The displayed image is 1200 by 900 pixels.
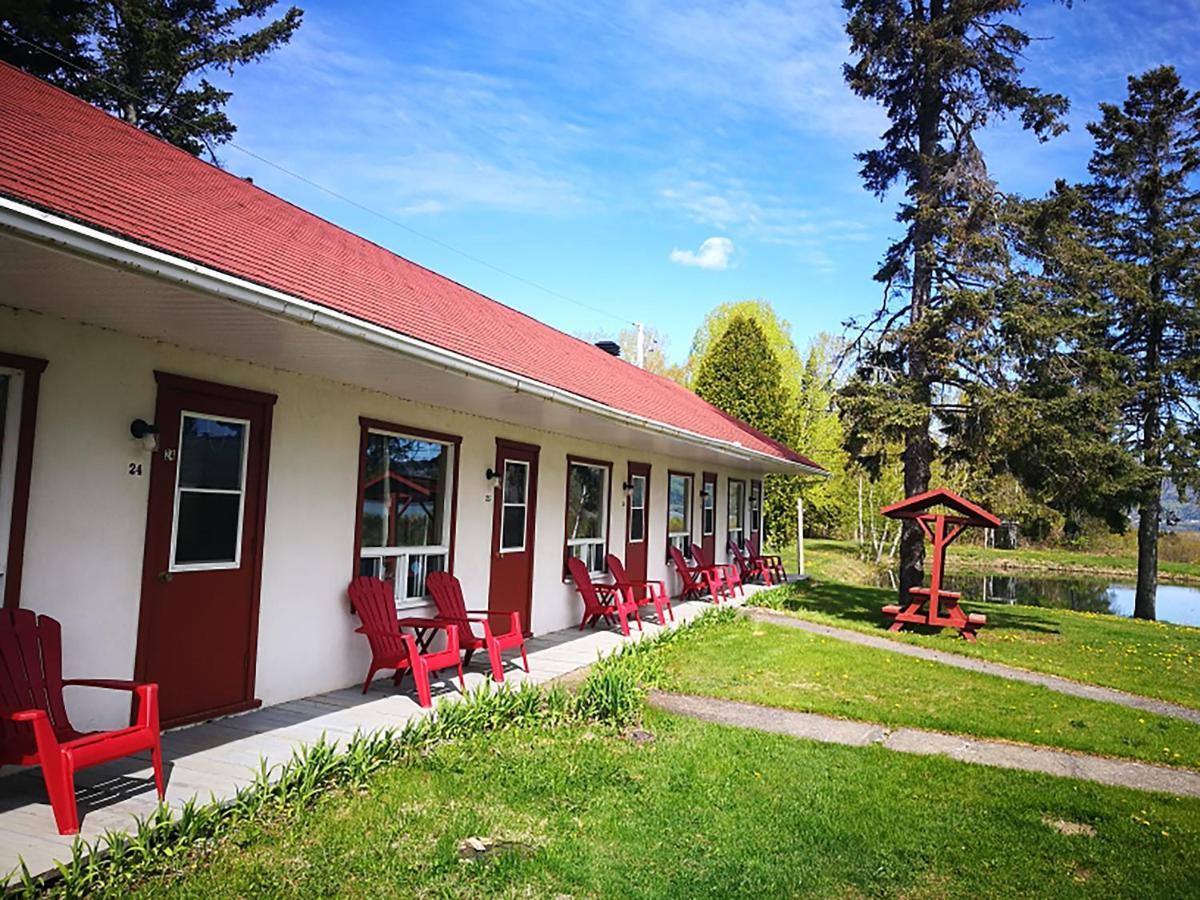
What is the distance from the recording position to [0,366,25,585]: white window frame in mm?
4504

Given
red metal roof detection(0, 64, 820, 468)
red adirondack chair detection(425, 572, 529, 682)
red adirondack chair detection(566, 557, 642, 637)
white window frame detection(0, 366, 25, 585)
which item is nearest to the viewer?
red metal roof detection(0, 64, 820, 468)

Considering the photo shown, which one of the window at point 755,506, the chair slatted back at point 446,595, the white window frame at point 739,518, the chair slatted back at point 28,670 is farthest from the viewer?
the window at point 755,506

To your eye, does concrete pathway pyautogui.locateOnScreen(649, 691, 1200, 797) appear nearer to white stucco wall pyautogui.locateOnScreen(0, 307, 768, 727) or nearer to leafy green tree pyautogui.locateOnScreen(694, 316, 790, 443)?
white stucco wall pyautogui.locateOnScreen(0, 307, 768, 727)

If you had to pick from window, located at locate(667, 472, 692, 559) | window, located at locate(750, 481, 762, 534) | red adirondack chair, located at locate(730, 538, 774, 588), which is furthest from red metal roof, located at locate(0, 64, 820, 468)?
window, located at locate(750, 481, 762, 534)

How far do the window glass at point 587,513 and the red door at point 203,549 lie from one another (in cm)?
547

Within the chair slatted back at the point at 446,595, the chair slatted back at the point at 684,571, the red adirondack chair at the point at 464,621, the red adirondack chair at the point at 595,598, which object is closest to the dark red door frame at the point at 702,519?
the chair slatted back at the point at 684,571

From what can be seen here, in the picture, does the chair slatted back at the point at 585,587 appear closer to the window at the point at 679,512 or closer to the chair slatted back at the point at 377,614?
the chair slatted back at the point at 377,614

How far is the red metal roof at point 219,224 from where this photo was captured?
14.1 ft

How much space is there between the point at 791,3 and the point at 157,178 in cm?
1074

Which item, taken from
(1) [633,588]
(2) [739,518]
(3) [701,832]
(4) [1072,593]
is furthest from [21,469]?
(4) [1072,593]

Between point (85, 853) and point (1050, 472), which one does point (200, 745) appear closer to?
point (85, 853)

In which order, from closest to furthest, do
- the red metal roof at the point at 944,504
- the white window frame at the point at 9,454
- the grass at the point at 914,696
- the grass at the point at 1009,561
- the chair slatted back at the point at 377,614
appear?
the white window frame at the point at 9,454 → the grass at the point at 914,696 → the chair slatted back at the point at 377,614 → the red metal roof at the point at 944,504 → the grass at the point at 1009,561

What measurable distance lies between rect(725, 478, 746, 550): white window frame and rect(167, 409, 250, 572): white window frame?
43.2ft

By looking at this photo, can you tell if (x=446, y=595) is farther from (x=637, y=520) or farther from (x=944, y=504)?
(x=944, y=504)
